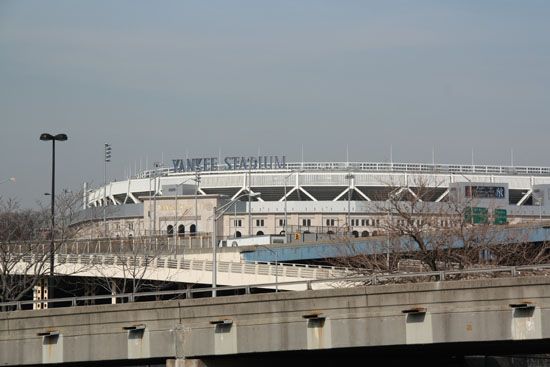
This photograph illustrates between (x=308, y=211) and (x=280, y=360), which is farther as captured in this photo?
(x=308, y=211)

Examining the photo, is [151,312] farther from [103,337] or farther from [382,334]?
[382,334]

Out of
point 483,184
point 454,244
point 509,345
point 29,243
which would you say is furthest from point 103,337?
point 483,184

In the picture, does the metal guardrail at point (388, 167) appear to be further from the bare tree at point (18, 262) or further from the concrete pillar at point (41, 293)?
the concrete pillar at point (41, 293)

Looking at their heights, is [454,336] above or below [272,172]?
below

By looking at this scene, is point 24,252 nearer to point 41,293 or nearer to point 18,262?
point 18,262

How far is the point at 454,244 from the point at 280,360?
3799 centimetres

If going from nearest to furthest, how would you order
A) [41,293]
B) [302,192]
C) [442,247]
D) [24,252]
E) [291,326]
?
[291,326] < [41,293] < [442,247] < [24,252] < [302,192]

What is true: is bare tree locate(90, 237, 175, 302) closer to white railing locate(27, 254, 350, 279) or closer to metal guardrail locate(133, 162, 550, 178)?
white railing locate(27, 254, 350, 279)

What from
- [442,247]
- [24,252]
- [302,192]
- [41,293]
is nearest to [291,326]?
[41,293]

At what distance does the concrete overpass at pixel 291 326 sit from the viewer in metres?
31.1

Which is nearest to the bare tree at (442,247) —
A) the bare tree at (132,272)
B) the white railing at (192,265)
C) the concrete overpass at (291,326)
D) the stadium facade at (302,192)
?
the white railing at (192,265)

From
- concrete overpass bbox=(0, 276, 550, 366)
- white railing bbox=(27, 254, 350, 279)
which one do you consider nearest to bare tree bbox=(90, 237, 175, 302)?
Result: white railing bbox=(27, 254, 350, 279)

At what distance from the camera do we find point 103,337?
119 ft

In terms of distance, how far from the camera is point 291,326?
33.8 meters
